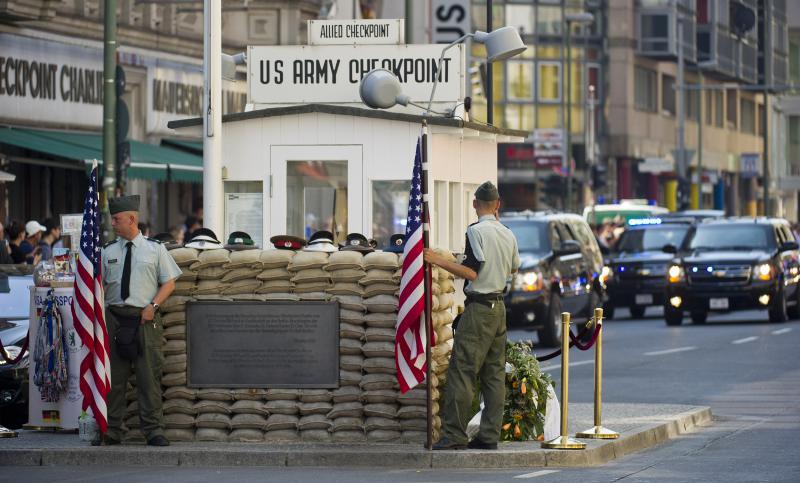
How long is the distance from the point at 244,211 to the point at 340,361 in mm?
4139

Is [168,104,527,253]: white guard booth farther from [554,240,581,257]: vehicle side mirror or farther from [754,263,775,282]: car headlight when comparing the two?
[754,263,775,282]: car headlight

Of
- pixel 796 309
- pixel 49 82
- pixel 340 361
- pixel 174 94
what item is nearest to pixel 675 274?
pixel 796 309

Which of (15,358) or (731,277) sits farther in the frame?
(731,277)

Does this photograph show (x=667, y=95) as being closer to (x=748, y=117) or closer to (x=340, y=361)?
(x=748, y=117)

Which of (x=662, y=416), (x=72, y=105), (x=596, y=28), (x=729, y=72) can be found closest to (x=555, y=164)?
(x=596, y=28)

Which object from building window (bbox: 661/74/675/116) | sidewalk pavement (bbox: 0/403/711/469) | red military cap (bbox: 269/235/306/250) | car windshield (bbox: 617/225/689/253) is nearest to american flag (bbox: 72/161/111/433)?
sidewalk pavement (bbox: 0/403/711/469)

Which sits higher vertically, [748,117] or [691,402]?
[748,117]

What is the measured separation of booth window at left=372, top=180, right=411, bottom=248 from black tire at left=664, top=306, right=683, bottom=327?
55.6 feet

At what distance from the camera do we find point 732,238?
117ft

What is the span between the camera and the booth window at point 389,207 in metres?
17.9

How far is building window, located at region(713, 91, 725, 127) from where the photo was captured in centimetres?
9331

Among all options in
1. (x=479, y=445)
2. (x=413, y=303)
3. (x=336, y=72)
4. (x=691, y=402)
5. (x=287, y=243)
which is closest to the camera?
(x=413, y=303)

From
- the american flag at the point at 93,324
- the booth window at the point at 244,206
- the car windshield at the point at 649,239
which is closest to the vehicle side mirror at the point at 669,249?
the car windshield at the point at 649,239

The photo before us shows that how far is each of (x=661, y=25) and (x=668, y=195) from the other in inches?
391
